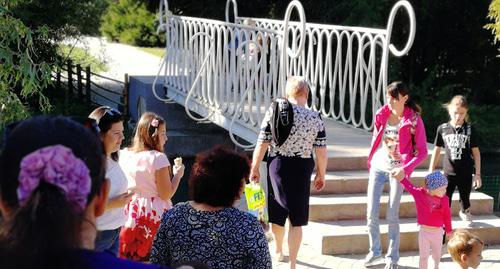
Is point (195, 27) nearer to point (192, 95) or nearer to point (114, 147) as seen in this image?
point (192, 95)

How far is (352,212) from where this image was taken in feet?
23.7

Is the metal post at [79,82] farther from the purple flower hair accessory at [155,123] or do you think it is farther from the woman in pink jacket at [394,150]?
the purple flower hair accessory at [155,123]

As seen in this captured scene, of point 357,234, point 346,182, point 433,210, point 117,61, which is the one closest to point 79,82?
point 346,182

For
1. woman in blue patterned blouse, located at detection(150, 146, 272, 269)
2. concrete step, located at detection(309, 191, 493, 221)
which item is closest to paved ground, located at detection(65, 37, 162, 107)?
concrete step, located at detection(309, 191, 493, 221)

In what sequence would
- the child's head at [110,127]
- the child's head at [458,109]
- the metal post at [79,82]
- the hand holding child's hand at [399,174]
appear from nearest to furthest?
the child's head at [110,127] → the hand holding child's hand at [399,174] → the child's head at [458,109] → the metal post at [79,82]

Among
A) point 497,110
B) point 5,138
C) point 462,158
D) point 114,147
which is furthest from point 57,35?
point 5,138

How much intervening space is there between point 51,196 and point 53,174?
0.04m

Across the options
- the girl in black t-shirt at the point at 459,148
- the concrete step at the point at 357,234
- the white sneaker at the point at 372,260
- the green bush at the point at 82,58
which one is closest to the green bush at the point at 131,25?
the green bush at the point at 82,58

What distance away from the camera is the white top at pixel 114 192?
4254 mm

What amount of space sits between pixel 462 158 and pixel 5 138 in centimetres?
574

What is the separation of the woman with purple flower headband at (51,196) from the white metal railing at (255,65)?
5.76 metres

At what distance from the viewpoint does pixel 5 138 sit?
67.0 inches

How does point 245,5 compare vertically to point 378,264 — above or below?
above

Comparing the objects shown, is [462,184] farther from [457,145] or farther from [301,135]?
[301,135]
